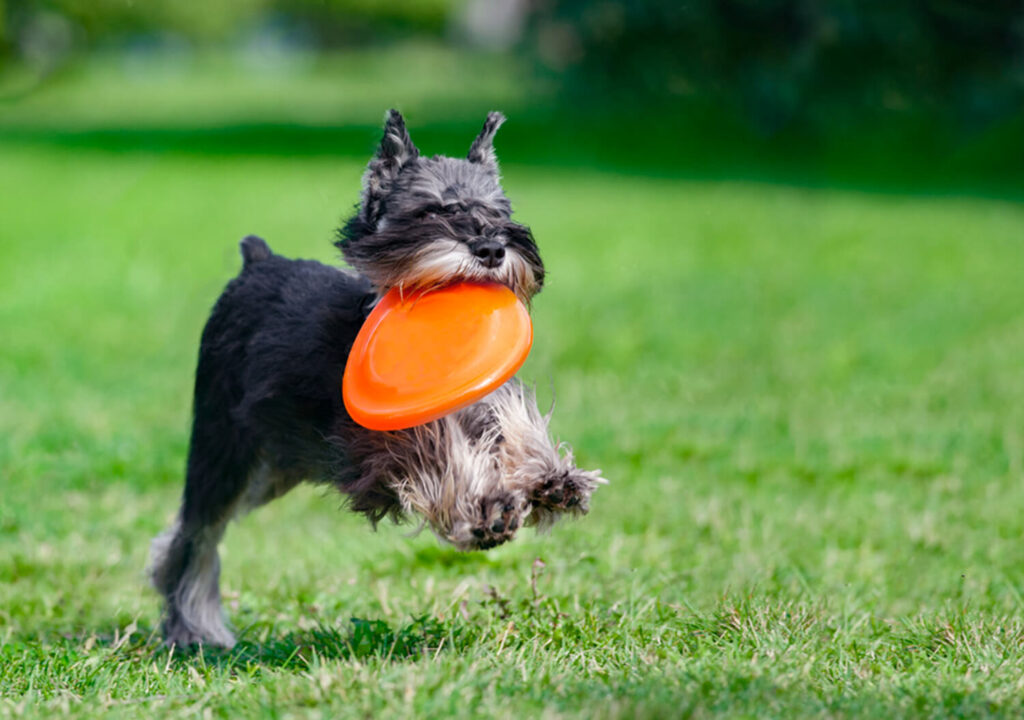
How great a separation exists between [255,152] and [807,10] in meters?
11.3

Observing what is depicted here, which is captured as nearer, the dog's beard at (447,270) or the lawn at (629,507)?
the lawn at (629,507)

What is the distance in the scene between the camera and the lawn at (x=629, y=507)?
3.93 meters

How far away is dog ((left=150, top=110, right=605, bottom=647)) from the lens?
4.04 metres

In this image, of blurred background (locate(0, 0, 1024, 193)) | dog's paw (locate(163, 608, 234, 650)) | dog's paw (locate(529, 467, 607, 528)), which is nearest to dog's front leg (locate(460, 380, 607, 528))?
dog's paw (locate(529, 467, 607, 528))

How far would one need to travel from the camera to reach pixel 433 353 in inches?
161

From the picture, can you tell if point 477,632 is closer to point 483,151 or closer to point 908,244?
point 483,151

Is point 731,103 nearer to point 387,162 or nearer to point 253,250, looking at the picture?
point 253,250

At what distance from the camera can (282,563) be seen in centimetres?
625

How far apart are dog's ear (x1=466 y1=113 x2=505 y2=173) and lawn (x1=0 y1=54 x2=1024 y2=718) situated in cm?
77

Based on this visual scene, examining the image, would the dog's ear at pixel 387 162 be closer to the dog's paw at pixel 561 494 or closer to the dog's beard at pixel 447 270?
the dog's beard at pixel 447 270

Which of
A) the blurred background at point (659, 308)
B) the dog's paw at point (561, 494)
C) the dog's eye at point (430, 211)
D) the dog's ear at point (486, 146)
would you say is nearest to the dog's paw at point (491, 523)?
the dog's paw at point (561, 494)

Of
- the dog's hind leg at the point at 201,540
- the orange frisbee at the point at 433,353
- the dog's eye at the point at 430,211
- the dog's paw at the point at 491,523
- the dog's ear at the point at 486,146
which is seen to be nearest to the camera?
the dog's paw at the point at 491,523

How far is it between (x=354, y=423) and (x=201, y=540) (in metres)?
1.35

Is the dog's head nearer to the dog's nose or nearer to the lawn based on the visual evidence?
the dog's nose
